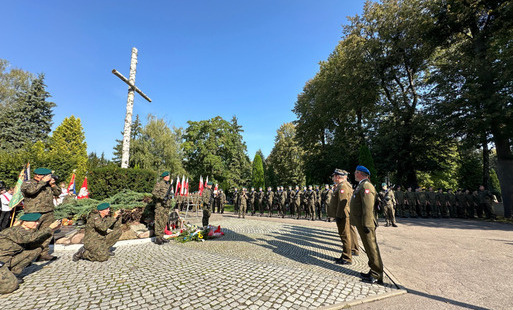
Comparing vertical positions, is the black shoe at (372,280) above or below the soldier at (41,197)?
below

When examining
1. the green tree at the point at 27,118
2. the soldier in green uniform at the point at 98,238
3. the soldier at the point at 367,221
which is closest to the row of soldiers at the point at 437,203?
the soldier at the point at 367,221

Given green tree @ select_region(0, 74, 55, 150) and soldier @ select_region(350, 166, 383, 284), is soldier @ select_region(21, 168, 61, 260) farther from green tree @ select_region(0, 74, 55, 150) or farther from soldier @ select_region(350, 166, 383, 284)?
green tree @ select_region(0, 74, 55, 150)

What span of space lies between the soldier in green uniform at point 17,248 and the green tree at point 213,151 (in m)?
25.8

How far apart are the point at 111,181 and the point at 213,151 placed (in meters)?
22.3

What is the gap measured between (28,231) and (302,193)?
552 inches

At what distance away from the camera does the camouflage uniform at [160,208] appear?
Result: 22.2 ft

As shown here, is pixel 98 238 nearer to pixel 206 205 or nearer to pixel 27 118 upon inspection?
pixel 206 205

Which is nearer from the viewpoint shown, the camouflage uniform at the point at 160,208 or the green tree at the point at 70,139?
the camouflage uniform at the point at 160,208

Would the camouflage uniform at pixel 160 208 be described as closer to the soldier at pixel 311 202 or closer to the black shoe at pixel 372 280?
the black shoe at pixel 372 280

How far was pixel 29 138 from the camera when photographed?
2509 cm

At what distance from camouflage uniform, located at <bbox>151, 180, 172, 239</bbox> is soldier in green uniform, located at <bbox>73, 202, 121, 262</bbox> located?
1458mm

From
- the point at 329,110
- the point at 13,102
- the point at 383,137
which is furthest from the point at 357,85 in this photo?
the point at 13,102

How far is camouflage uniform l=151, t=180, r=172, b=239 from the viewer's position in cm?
676

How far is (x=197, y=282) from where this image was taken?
12.0 ft
